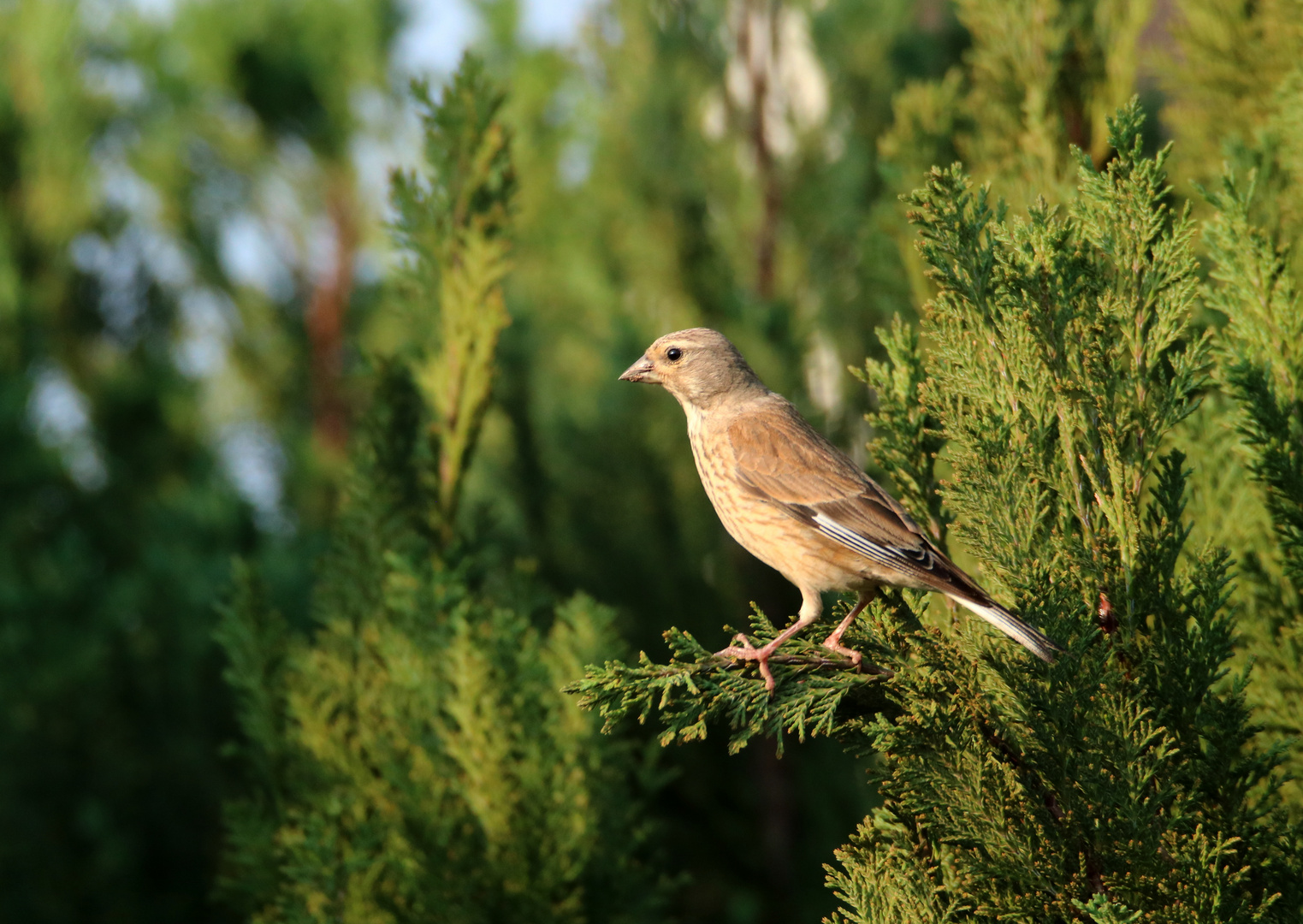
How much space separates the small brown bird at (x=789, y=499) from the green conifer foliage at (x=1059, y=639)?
139 millimetres

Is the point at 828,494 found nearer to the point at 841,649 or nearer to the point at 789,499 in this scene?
the point at 789,499

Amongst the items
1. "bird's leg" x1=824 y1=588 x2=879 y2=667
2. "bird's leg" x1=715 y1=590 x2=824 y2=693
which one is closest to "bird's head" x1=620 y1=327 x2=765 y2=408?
"bird's leg" x1=715 y1=590 x2=824 y2=693

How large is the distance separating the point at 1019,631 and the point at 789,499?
1132mm

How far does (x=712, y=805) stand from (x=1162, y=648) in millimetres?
2789

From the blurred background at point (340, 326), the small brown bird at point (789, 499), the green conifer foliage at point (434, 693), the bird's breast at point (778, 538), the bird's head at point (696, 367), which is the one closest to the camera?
the small brown bird at point (789, 499)

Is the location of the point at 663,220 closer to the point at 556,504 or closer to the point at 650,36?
the point at 650,36

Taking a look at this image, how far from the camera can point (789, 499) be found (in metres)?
2.92

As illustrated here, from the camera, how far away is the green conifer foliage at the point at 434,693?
2.54 m

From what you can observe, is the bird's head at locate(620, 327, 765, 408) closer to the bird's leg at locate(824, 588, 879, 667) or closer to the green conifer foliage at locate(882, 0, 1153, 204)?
the green conifer foliage at locate(882, 0, 1153, 204)

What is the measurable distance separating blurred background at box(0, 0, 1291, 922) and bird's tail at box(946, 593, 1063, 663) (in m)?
1.23

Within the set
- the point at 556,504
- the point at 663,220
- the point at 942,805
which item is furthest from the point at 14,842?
the point at 942,805

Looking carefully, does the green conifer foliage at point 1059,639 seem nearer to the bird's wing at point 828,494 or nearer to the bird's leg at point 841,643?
the bird's leg at point 841,643

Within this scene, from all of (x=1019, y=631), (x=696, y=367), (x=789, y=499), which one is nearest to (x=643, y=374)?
(x=696, y=367)

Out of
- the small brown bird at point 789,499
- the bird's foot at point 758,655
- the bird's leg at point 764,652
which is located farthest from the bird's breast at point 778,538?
the bird's foot at point 758,655
